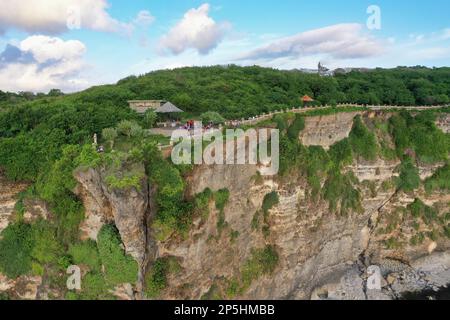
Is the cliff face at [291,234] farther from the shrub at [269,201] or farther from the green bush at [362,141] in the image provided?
the green bush at [362,141]

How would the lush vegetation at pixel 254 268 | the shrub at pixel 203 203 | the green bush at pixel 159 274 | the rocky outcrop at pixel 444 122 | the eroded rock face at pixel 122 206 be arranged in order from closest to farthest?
the eroded rock face at pixel 122 206
the green bush at pixel 159 274
the shrub at pixel 203 203
the lush vegetation at pixel 254 268
the rocky outcrop at pixel 444 122

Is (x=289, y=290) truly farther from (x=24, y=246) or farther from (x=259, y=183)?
(x=24, y=246)

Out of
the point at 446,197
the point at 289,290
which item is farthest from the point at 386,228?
the point at 289,290

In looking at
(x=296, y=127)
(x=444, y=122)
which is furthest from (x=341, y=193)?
(x=444, y=122)

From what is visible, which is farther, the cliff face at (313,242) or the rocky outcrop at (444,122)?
the rocky outcrop at (444,122)

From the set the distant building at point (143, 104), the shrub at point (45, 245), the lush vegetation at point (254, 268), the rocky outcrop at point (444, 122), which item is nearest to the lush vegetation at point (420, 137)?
the rocky outcrop at point (444, 122)

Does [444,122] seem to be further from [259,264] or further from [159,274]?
[159,274]

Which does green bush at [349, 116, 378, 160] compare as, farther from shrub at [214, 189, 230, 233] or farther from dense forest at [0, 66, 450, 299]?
shrub at [214, 189, 230, 233]
